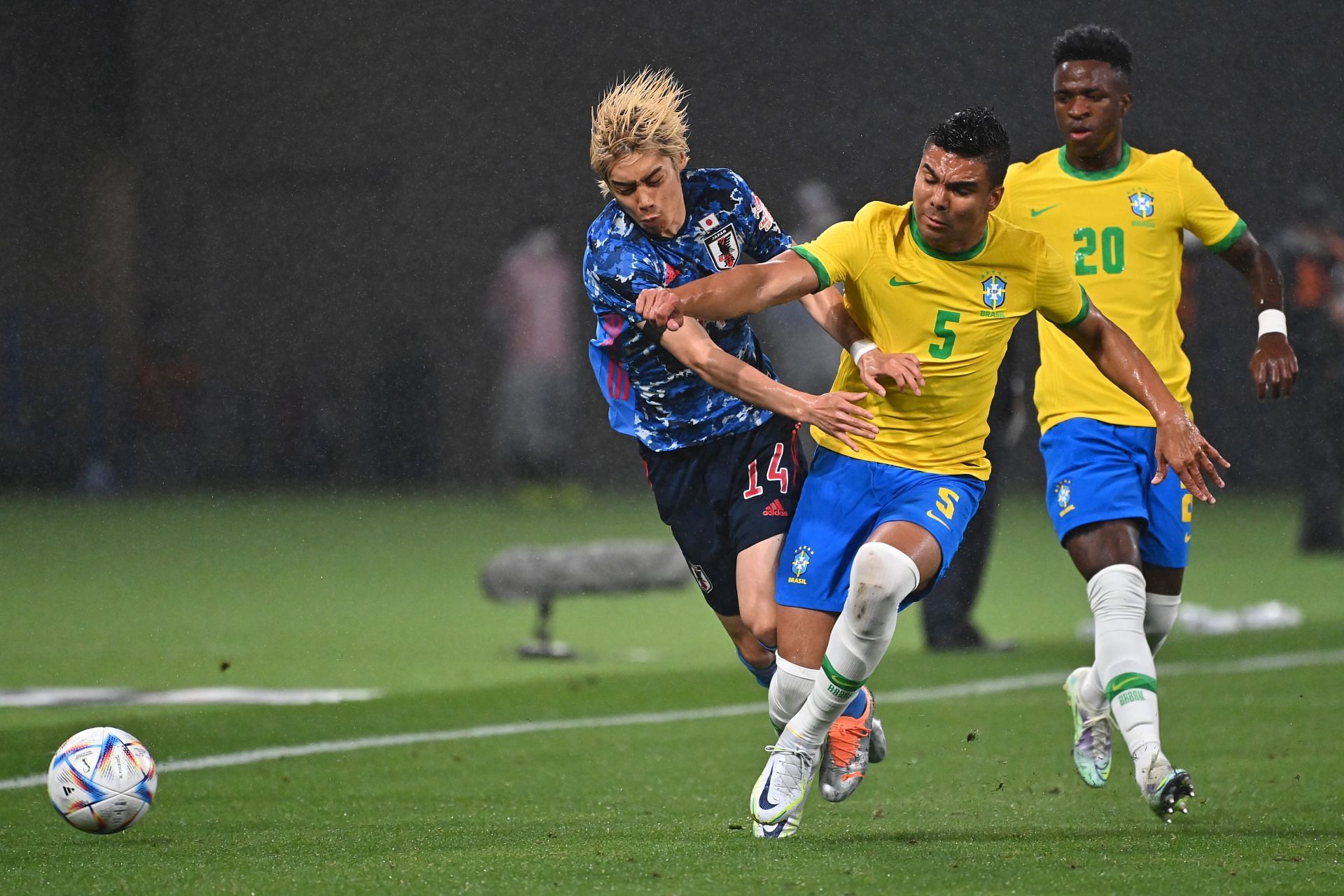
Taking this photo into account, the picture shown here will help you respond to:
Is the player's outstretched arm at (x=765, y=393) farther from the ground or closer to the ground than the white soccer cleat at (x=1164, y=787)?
farther from the ground

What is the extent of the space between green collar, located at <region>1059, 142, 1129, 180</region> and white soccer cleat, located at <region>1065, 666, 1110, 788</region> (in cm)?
155

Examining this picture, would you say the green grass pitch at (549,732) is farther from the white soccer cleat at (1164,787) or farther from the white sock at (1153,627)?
the white sock at (1153,627)

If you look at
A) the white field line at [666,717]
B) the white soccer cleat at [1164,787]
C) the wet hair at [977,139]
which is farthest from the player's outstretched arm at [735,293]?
the white field line at [666,717]

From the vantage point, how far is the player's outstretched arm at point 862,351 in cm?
423

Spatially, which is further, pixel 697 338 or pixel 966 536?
pixel 966 536

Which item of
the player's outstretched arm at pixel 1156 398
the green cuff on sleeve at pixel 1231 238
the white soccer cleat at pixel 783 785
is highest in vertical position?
the green cuff on sleeve at pixel 1231 238

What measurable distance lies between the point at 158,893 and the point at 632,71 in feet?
24.1

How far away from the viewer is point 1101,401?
518cm

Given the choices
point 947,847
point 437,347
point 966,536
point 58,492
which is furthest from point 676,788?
point 437,347

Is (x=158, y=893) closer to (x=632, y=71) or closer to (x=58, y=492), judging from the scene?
(x=632, y=71)

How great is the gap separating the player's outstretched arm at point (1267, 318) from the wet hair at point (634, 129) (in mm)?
1738

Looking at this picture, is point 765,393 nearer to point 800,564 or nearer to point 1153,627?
point 800,564

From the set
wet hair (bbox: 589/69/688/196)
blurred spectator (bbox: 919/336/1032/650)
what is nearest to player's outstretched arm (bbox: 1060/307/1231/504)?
wet hair (bbox: 589/69/688/196)

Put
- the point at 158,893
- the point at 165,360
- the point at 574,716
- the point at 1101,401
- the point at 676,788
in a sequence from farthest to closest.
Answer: the point at 165,360
the point at 574,716
the point at 676,788
the point at 1101,401
the point at 158,893
